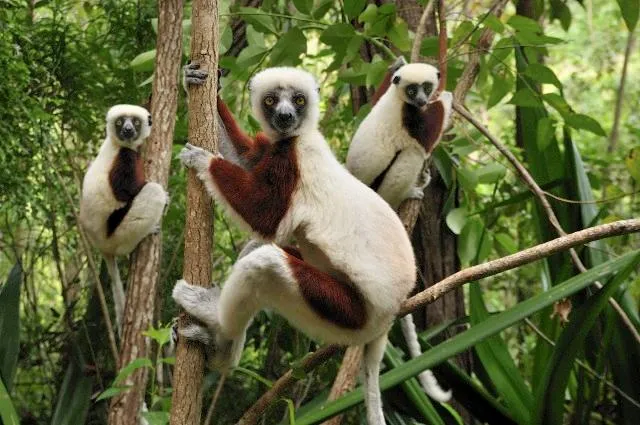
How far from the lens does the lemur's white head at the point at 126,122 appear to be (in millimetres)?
5820

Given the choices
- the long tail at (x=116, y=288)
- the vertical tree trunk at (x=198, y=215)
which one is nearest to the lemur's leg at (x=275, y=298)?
the vertical tree trunk at (x=198, y=215)

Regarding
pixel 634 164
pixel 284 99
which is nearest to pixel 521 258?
pixel 284 99

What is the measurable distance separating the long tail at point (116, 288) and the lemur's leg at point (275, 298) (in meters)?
1.92

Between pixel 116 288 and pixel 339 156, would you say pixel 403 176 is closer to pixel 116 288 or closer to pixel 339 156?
pixel 339 156

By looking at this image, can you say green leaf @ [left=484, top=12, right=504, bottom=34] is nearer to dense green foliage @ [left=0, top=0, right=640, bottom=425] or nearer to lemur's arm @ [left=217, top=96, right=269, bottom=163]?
dense green foliage @ [left=0, top=0, right=640, bottom=425]

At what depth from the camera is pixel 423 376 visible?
458cm

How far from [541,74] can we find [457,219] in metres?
1.14

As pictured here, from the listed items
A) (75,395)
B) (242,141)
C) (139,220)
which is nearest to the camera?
(242,141)

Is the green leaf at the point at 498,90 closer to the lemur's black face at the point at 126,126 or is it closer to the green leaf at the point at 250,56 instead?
the green leaf at the point at 250,56

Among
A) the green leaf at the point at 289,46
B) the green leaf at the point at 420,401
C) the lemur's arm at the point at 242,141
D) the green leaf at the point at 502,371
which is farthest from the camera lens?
the green leaf at the point at 289,46

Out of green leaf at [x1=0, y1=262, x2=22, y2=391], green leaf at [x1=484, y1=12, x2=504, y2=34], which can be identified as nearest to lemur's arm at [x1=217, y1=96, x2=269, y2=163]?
green leaf at [x1=484, y1=12, x2=504, y2=34]

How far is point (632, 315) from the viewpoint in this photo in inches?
194

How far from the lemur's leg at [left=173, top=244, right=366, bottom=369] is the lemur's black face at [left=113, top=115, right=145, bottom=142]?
111 inches

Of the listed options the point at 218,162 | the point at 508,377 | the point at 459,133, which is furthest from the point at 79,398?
the point at 459,133
